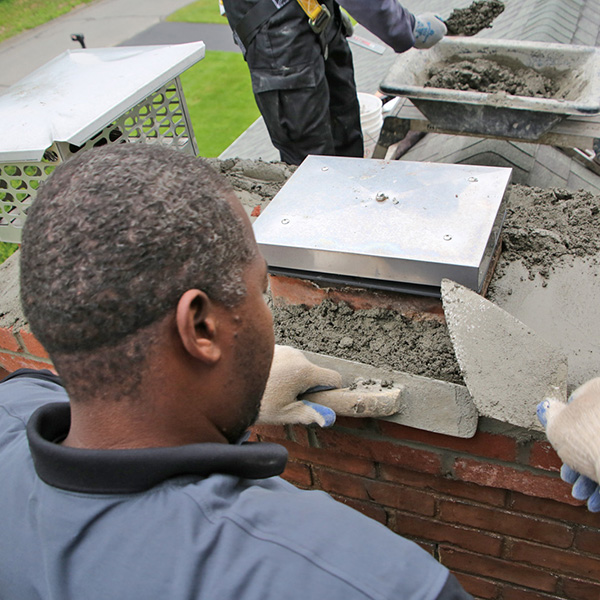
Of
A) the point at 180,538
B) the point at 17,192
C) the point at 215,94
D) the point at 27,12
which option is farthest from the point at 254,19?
the point at 27,12

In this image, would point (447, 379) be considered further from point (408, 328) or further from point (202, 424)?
point (202, 424)

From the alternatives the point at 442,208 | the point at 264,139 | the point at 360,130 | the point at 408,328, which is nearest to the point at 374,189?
the point at 442,208

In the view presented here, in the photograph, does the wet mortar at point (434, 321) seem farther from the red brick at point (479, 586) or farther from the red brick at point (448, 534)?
the red brick at point (479, 586)

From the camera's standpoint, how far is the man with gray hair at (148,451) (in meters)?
0.76

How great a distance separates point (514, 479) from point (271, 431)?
66 centimetres

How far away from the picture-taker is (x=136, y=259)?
2.59 feet

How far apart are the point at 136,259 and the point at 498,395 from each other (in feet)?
2.77

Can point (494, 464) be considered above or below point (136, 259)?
below

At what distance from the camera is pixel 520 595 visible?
1686mm

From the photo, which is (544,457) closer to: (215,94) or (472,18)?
(472,18)

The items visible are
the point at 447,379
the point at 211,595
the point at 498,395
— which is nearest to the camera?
the point at 211,595

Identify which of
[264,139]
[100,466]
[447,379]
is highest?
[100,466]

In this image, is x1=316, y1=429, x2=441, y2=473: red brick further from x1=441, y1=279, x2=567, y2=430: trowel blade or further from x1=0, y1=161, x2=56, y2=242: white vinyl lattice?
x1=0, y1=161, x2=56, y2=242: white vinyl lattice

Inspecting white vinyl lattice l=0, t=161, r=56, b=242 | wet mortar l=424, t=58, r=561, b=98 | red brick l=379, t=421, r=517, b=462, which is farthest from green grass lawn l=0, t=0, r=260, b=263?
red brick l=379, t=421, r=517, b=462
